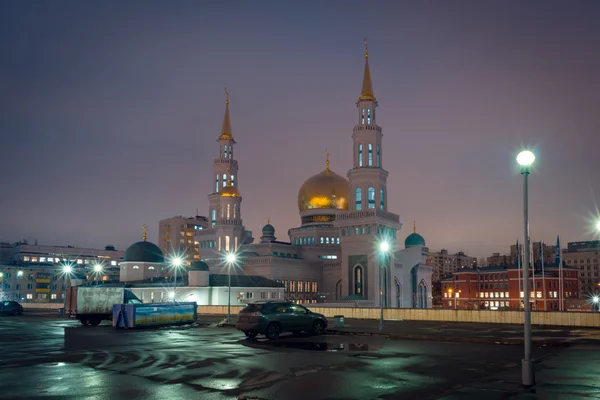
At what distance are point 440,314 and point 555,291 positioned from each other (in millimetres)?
93175

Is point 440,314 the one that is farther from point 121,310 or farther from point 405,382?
point 405,382

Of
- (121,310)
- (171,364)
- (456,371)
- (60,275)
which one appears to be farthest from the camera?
(60,275)

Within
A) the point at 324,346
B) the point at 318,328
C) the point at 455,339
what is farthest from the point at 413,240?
the point at 324,346

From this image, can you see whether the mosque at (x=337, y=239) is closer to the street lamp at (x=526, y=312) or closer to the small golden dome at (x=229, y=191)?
the small golden dome at (x=229, y=191)

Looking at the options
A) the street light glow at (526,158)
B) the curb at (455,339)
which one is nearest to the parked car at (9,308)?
the curb at (455,339)

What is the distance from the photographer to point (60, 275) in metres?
141

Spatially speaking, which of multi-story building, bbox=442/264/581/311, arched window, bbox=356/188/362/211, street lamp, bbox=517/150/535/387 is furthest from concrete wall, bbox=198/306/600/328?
multi-story building, bbox=442/264/581/311

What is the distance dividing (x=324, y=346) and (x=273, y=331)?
4592mm

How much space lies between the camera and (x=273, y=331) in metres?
27.9

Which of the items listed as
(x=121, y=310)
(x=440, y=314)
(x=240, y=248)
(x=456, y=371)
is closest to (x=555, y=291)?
(x=240, y=248)

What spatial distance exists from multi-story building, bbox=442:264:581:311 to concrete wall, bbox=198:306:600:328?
7628cm

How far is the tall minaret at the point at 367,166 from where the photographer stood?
8994 centimetres

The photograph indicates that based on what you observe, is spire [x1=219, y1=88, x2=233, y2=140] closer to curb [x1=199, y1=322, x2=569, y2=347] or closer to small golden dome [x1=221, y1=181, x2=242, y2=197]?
small golden dome [x1=221, y1=181, x2=242, y2=197]

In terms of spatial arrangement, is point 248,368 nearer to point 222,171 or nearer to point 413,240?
point 222,171
